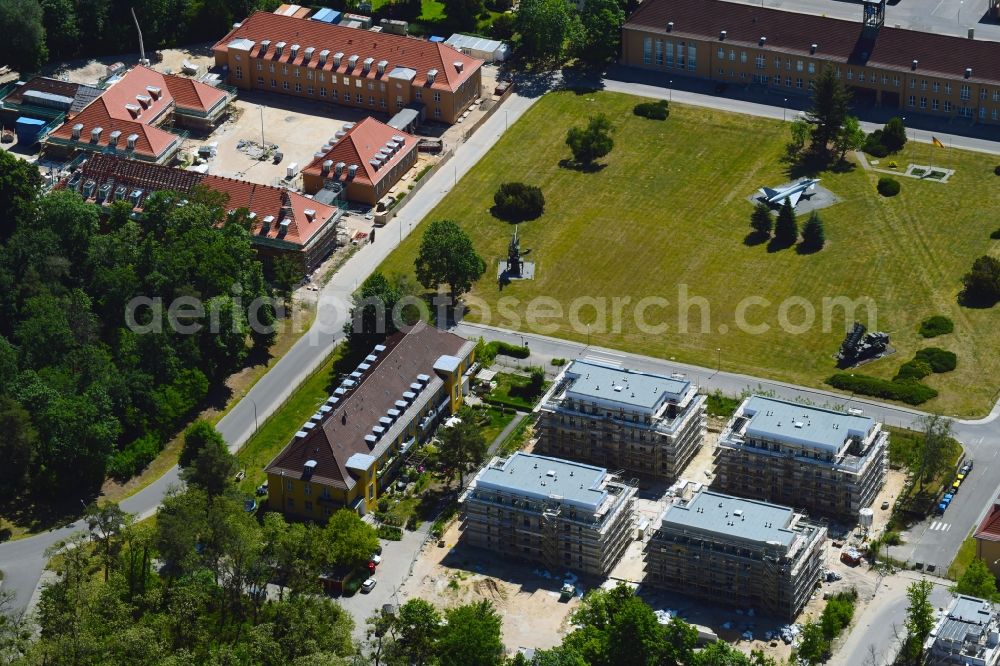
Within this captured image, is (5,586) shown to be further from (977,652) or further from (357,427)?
(977,652)

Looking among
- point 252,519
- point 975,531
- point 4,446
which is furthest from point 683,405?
point 4,446

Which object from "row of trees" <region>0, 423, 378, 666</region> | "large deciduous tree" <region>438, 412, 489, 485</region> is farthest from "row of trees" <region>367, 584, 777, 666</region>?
"large deciduous tree" <region>438, 412, 489, 485</region>

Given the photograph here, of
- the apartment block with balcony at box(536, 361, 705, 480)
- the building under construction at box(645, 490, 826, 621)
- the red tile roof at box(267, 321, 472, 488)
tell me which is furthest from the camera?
the apartment block with balcony at box(536, 361, 705, 480)

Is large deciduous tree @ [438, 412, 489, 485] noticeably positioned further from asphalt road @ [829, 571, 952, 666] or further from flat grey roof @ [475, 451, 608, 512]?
asphalt road @ [829, 571, 952, 666]

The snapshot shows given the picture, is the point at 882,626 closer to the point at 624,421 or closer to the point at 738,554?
the point at 738,554

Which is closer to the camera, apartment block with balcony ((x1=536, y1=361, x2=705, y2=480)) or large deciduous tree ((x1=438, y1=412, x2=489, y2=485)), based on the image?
large deciduous tree ((x1=438, y1=412, x2=489, y2=485))

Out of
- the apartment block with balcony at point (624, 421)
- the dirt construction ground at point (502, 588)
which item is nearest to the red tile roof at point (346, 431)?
the dirt construction ground at point (502, 588)

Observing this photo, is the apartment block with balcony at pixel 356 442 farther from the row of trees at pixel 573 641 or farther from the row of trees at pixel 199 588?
the row of trees at pixel 573 641
